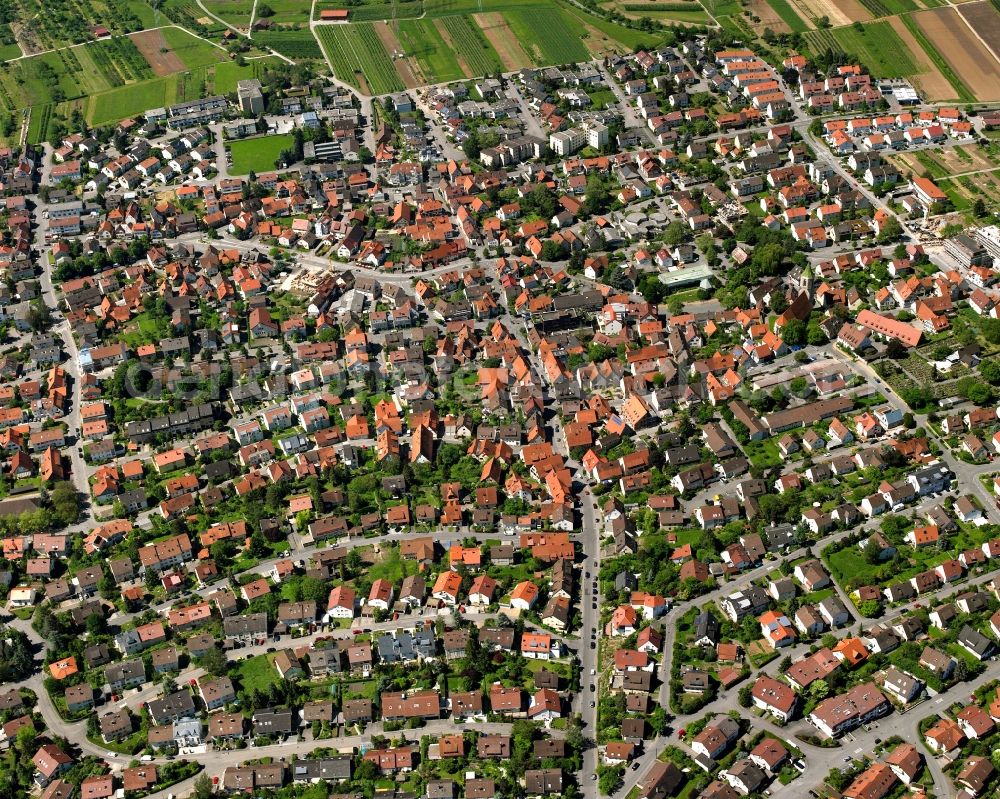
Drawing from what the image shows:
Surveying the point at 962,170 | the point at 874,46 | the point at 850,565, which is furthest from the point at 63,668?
the point at 874,46

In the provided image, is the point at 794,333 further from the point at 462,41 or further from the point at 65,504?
the point at 462,41

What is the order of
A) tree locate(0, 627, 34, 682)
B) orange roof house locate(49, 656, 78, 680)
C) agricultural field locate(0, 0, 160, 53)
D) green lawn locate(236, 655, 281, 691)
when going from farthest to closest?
agricultural field locate(0, 0, 160, 53) < tree locate(0, 627, 34, 682) < orange roof house locate(49, 656, 78, 680) < green lawn locate(236, 655, 281, 691)

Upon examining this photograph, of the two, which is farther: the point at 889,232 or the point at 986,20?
the point at 986,20

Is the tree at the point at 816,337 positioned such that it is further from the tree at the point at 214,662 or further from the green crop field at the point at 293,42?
the green crop field at the point at 293,42

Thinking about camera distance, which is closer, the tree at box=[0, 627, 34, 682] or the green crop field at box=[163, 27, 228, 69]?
the tree at box=[0, 627, 34, 682]

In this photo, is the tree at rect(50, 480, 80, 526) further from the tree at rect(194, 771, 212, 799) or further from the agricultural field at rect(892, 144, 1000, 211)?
the agricultural field at rect(892, 144, 1000, 211)

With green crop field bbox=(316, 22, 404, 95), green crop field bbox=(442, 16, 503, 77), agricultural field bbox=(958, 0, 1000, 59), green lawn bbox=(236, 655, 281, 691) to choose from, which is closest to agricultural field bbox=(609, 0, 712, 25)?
green crop field bbox=(442, 16, 503, 77)

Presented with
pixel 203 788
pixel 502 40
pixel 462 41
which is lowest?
pixel 203 788
